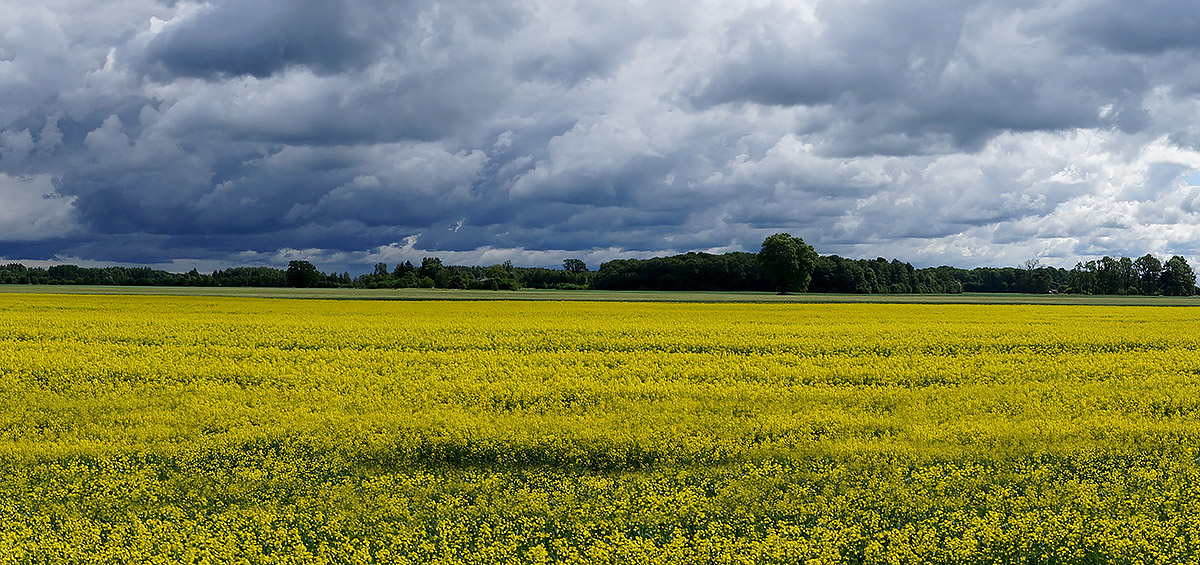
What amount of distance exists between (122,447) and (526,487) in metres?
6.31

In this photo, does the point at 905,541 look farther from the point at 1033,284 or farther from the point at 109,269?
the point at 1033,284

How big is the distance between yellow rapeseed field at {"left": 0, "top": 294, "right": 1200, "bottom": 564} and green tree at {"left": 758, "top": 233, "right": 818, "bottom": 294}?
87.9 m

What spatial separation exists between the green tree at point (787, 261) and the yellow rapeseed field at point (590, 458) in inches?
3461

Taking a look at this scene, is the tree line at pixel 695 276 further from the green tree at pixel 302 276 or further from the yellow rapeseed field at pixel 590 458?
the yellow rapeseed field at pixel 590 458

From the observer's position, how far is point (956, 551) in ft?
25.5

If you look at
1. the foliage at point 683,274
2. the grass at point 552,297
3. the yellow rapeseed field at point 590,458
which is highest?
the foliage at point 683,274

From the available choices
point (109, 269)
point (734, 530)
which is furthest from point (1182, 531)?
point (109, 269)

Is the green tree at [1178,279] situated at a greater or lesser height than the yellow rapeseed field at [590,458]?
greater

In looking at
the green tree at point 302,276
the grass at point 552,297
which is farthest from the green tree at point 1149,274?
the green tree at point 302,276

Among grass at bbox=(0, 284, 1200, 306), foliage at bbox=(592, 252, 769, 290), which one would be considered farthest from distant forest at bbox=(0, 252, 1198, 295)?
Answer: grass at bbox=(0, 284, 1200, 306)

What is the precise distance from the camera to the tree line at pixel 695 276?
367ft

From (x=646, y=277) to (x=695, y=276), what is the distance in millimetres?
8783

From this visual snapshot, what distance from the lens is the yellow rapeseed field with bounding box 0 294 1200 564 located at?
8125 millimetres

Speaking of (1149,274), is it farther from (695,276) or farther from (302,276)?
(302,276)
